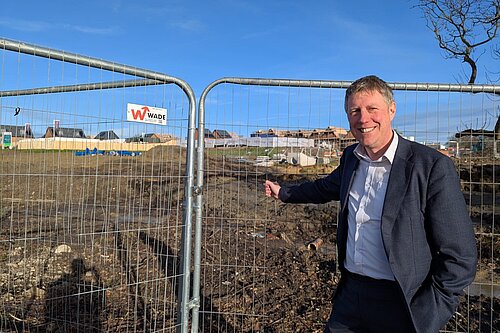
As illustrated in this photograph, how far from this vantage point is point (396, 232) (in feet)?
7.29

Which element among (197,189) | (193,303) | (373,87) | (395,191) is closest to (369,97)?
(373,87)

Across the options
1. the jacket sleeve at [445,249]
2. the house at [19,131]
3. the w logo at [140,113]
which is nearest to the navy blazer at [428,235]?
the jacket sleeve at [445,249]

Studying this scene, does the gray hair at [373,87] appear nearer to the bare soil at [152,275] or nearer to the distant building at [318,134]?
the distant building at [318,134]

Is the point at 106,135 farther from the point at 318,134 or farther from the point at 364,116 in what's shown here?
the point at 364,116

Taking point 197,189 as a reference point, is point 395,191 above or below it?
above

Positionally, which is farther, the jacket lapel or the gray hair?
the gray hair

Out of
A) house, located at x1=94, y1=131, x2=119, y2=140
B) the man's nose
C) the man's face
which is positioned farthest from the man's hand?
house, located at x1=94, y1=131, x2=119, y2=140

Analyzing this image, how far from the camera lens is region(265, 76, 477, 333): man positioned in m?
2.14

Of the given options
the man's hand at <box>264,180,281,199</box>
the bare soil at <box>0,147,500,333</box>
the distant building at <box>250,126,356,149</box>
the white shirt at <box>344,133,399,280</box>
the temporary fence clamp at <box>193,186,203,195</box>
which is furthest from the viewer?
the bare soil at <box>0,147,500,333</box>

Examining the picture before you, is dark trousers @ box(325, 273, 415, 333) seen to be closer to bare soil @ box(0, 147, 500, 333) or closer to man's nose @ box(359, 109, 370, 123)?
man's nose @ box(359, 109, 370, 123)

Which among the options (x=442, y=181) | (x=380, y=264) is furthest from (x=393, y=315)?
(x=442, y=181)

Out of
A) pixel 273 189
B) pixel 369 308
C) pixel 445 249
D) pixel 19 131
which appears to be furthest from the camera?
pixel 19 131

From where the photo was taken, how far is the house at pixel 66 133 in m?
3.84

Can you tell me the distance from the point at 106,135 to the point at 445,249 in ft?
9.59
